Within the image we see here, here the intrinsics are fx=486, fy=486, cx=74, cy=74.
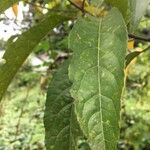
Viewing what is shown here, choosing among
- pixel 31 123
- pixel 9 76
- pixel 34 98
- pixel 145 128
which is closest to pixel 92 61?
pixel 9 76

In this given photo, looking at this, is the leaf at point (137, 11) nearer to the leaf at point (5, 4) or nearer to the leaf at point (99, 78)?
the leaf at point (99, 78)

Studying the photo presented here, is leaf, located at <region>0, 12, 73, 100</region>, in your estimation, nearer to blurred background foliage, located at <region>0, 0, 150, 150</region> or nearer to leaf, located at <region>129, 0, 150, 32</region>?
leaf, located at <region>129, 0, 150, 32</region>

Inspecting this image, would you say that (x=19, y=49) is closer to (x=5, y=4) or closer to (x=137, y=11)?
(x=5, y=4)

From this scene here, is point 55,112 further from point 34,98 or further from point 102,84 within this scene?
point 34,98

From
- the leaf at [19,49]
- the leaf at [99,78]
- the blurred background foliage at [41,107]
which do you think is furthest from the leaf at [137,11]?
the blurred background foliage at [41,107]

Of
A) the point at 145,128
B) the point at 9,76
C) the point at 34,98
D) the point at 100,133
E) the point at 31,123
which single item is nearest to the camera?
the point at 100,133

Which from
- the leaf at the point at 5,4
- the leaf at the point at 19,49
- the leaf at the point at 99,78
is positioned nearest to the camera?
the leaf at the point at 99,78
